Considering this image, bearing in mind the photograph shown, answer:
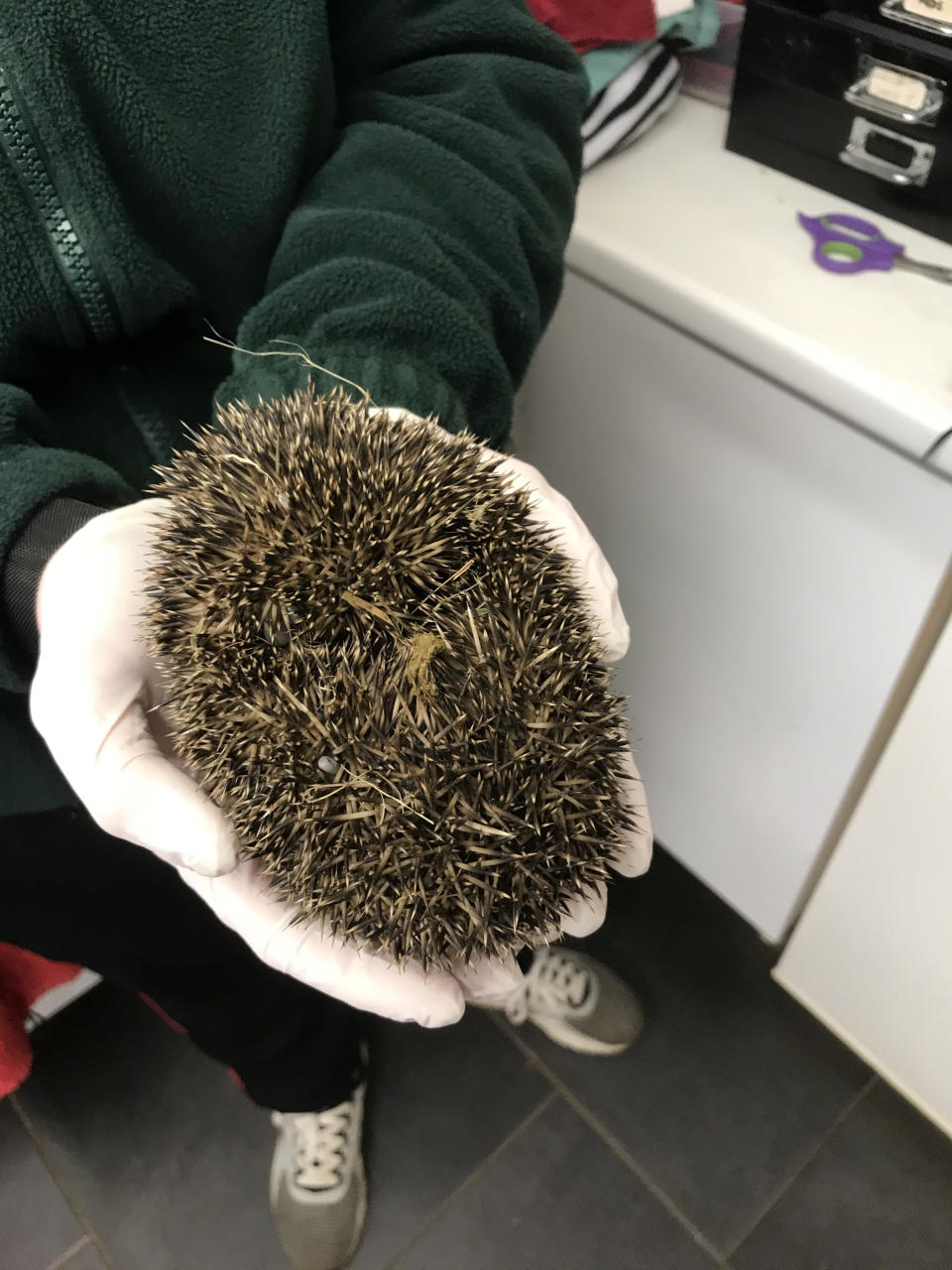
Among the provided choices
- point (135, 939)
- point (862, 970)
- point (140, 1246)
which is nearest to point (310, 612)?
point (135, 939)

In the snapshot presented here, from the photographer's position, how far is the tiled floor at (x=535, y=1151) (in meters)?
1.15

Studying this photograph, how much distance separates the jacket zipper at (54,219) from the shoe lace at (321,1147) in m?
0.98

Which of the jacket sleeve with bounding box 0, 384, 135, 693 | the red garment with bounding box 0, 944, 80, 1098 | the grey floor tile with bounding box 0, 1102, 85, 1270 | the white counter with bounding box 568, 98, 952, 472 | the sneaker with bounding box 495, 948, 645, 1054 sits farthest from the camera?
the sneaker with bounding box 495, 948, 645, 1054

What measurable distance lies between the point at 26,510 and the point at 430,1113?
1023mm

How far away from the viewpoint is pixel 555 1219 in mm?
1169

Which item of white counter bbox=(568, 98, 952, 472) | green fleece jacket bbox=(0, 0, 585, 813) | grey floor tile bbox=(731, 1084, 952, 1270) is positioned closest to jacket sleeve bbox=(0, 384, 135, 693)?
green fleece jacket bbox=(0, 0, 585, 813)

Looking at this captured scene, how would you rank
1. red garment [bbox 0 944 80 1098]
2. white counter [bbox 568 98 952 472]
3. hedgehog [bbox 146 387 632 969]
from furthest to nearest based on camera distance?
1. red garment [bbox 0 944 80 1098]
2. white counter [bbox 568 98 952 472]
3. hedgehog [bbox 146 387 632 969]

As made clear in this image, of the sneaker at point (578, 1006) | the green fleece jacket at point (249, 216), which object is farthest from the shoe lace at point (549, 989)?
→ the green fleece jacket at point (249, 216)

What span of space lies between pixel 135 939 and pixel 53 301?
54 centimetres

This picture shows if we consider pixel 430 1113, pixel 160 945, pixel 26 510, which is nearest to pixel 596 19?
pixel 26 510

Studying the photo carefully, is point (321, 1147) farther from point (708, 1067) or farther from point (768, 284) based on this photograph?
point (768, 284)

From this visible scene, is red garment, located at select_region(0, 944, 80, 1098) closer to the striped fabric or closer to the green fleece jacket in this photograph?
the green fleece jacket

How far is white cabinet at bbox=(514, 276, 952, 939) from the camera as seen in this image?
807 mm

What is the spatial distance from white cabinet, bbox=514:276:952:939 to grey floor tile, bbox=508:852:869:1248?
0.15 m
